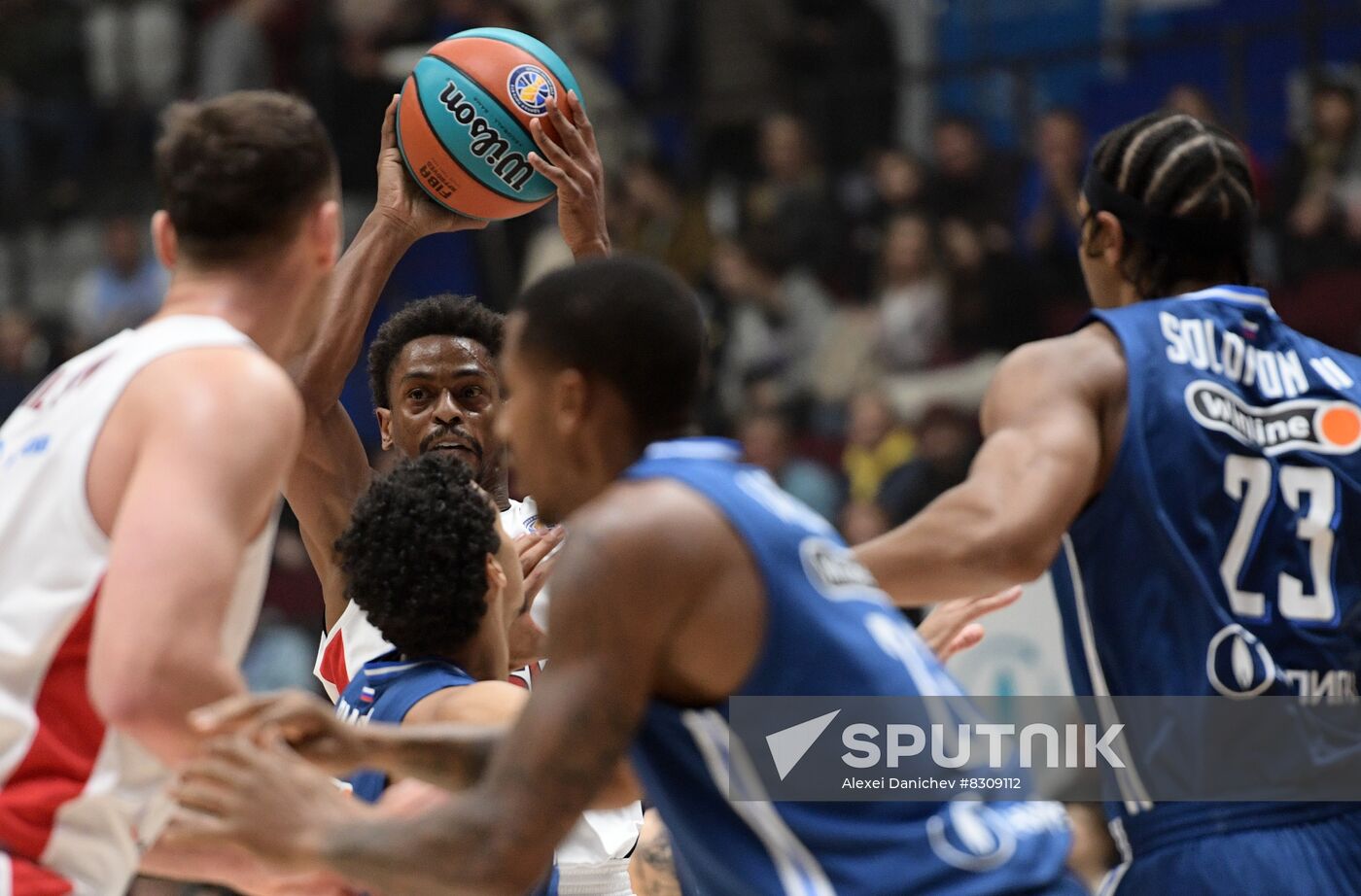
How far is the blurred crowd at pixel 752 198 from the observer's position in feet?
30.3

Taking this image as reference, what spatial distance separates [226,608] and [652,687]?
0.65m

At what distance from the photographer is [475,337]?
4.79 metres

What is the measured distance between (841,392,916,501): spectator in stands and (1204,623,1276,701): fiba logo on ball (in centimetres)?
621

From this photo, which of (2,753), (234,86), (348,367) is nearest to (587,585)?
(2,753)

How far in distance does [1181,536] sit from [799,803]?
1056 millimetres

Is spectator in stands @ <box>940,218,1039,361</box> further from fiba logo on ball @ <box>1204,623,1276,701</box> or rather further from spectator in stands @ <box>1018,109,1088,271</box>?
fiba logo on ball @ <box>1204,623,1276,701</box>

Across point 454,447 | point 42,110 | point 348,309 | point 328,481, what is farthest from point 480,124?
point 42,110

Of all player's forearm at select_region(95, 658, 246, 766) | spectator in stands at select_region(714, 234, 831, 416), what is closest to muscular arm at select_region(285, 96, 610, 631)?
player's forearm at select_region(95, 658, 246, 766)

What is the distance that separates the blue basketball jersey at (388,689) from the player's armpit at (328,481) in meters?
0.96

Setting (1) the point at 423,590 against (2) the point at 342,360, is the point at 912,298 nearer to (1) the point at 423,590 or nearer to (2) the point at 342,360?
(2) the point at 342,360

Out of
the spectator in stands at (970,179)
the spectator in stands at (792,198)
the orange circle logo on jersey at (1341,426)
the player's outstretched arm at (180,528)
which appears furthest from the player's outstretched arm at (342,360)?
the spectator in stands at (792,198)

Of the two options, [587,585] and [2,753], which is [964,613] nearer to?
[587,585]

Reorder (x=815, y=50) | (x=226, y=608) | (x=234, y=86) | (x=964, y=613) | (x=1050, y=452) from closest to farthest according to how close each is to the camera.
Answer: (x=226, y=608) → (x=1050, y=452) → (x=964, y=613) → (x=815, y=50) → (x=234, y=86)

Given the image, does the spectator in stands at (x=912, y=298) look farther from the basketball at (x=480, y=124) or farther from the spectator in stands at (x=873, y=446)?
the basketball at (x=480, y=124)
